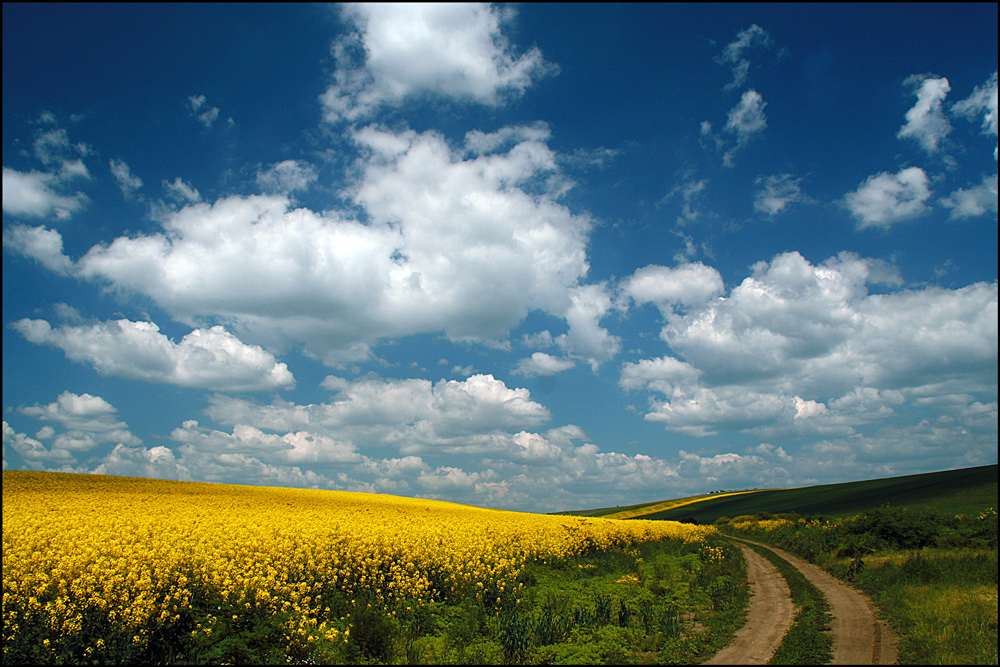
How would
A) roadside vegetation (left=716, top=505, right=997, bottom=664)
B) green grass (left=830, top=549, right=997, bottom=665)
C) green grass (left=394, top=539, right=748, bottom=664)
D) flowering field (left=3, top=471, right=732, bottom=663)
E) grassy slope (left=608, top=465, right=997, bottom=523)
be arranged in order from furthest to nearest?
grassy slope (left=608, top=465, right=997, bottom=523) → roadside vegetation (left=716, top=505, right=997, bottom=664) → green grass (left=394, top=539, right=748, bottom=664) → green grass (left=830, top=549, right=997, bottom=665) → flowering field (left=3, top=471, right=732, bottom=663)

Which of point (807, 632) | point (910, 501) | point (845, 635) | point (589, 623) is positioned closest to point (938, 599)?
point (845, 635)

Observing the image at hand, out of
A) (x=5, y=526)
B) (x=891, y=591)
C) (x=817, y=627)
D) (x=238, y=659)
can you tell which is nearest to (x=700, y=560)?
(x=891, y=591)

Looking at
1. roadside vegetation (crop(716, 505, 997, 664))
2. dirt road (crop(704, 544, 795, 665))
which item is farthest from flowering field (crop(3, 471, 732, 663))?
roadside vegetation (crop(716, 505, 997, 664))

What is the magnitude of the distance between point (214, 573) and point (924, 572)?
21787 mm

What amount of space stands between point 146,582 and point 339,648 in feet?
→ 14.1

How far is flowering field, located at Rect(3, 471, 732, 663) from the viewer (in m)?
10.1

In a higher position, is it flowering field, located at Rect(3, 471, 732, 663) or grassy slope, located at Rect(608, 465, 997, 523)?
flowering field, located at Rect(3, 471, 732, 663)

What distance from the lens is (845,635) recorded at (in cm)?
1216

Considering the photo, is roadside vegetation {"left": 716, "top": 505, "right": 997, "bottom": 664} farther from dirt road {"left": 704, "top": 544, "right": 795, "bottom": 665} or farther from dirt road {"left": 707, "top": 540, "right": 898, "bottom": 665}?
dirt road {"left": 704, "top": 544, "right": 795, "bottom": 665}

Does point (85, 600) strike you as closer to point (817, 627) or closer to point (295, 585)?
point (295, 585)

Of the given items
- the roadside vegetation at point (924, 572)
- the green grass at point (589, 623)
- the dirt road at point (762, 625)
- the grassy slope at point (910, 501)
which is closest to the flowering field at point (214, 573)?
the green grass at point (589, 623)

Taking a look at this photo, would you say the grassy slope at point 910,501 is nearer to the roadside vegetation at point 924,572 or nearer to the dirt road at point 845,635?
the roadside vegetation at point 924,572

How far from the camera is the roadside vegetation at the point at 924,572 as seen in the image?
11195mm

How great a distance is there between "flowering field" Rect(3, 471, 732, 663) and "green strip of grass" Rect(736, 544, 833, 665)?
22.7 ft
